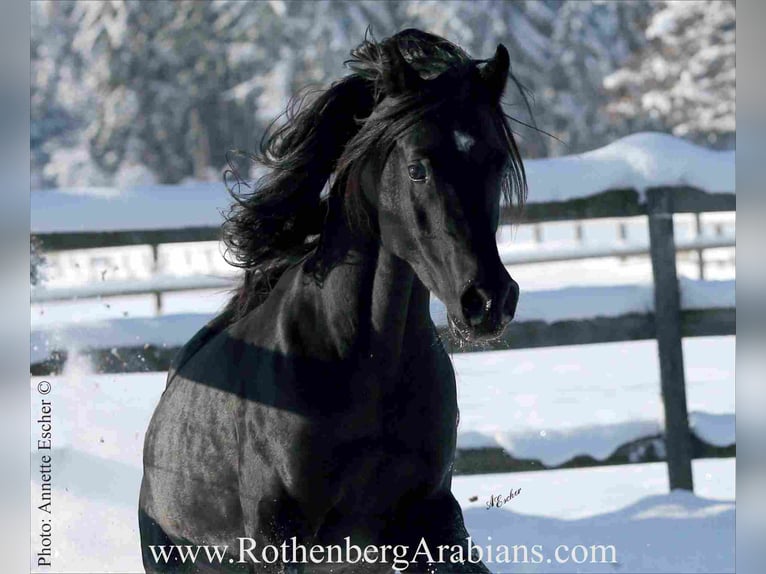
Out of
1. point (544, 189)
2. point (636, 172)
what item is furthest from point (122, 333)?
point (636, 172)

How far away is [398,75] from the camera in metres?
2.05

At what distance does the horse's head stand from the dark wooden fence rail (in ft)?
6.75

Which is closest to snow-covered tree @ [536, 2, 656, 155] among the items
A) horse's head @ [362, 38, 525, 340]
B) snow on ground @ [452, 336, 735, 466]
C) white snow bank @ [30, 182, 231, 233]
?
snow on ground @ [452, 336, 735, 466]

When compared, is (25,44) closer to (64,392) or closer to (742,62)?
(742,62)

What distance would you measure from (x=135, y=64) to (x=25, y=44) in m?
15.4

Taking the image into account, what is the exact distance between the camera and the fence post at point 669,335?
416 cm

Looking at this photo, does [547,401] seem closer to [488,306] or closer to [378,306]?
[378,306]

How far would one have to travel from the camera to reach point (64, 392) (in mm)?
4129

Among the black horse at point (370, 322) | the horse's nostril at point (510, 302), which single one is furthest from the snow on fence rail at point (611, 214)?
the horse's nostril at point (510, 302)

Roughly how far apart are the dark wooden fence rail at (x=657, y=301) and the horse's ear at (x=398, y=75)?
Answer: 2.10 m

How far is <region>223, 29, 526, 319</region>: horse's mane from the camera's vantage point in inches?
81.4

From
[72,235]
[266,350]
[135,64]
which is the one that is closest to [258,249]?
[266,350]

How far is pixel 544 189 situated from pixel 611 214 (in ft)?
1.04

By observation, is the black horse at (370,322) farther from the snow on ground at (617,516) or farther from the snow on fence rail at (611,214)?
the snow on fence rail at (611,214)
